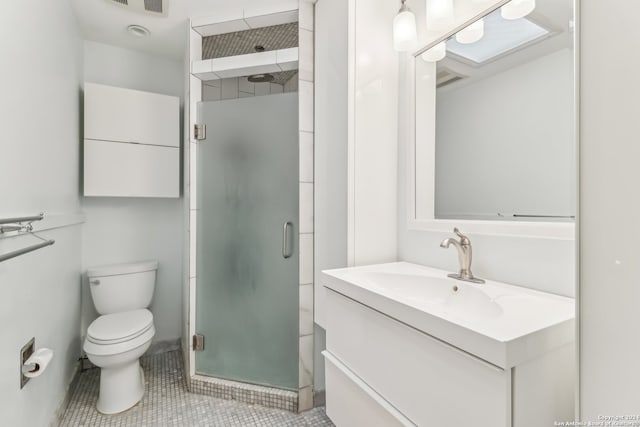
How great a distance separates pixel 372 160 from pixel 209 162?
1.06 metres

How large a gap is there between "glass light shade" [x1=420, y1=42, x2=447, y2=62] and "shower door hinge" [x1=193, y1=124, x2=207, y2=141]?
132cm

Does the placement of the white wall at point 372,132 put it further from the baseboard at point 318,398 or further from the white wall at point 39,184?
the white wall at point 39,184

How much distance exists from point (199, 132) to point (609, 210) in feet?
6.26

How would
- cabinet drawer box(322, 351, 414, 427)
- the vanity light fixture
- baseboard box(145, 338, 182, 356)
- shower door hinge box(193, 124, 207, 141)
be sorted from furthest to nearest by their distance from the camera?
baseboard box(145, 338, 182, 356), shower door hinge box(193, 124, 207, 141), the vanity light fixture, cabinet drawer box(322, 351, 414, 427)

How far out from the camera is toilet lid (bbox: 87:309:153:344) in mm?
1556

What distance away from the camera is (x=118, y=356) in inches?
60.7

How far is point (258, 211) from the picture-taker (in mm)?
1759

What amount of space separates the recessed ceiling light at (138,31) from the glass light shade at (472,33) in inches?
76.4

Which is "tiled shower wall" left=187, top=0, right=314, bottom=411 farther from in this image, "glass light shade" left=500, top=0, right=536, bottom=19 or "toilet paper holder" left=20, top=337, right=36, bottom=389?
"toilet paper holder" left=20, top=337, right=36, bottom=389

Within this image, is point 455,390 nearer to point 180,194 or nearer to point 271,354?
point 271,354

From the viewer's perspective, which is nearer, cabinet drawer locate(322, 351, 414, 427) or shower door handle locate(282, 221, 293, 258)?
cabinet drawer locate(322, 351, 414, 427)

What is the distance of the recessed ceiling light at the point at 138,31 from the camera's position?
1884 mm

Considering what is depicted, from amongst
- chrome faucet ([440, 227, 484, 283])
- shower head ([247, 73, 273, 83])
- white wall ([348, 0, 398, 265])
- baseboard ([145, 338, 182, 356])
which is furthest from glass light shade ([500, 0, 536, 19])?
baseboard ([145, 338, 182, 356])

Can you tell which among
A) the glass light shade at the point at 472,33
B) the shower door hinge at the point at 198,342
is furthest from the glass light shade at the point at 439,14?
the shower door hinge at the point at 198,342
